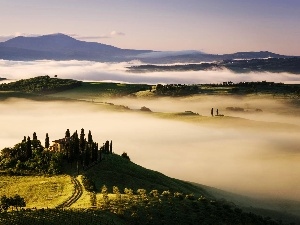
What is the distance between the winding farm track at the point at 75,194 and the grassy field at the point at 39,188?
0.94 metres

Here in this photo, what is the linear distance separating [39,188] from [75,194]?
33.6 feet

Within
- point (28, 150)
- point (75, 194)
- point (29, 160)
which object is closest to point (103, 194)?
point (75, 194)

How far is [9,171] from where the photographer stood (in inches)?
4218

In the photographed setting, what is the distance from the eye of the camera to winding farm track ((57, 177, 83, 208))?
77.5 meters

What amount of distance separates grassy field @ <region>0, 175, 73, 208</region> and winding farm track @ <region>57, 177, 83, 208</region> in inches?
37.0

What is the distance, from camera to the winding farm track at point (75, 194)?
7750 cm

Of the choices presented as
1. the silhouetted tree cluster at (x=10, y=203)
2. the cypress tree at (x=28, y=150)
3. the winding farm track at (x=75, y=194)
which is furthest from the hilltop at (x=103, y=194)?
the silhouetted tree cluster at (x=10, y=203)

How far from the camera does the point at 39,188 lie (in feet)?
299

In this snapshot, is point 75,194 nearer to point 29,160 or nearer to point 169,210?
point 169,210

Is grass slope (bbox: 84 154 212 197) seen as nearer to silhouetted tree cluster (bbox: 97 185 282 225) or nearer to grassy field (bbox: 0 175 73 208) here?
grassy field (bbox: 0 175 73 208)

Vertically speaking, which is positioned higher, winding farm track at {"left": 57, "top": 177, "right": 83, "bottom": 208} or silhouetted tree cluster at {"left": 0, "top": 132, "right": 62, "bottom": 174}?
silhouetted tree cluster at {"left": 0, "top": 132, "right": 62, "bottom": 174}

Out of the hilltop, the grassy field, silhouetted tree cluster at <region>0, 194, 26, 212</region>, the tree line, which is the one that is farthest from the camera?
the tree line

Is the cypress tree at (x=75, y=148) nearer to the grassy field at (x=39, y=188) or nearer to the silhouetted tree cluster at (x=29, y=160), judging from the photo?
the silhouetted tree cluster at (x=29, y=160)

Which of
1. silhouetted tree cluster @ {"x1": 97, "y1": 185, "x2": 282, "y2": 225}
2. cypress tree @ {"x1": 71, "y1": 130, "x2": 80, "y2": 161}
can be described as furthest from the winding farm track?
cypress tree @ {"x1": 71, "y1": 130, "x2": 80, "y2": 161}
